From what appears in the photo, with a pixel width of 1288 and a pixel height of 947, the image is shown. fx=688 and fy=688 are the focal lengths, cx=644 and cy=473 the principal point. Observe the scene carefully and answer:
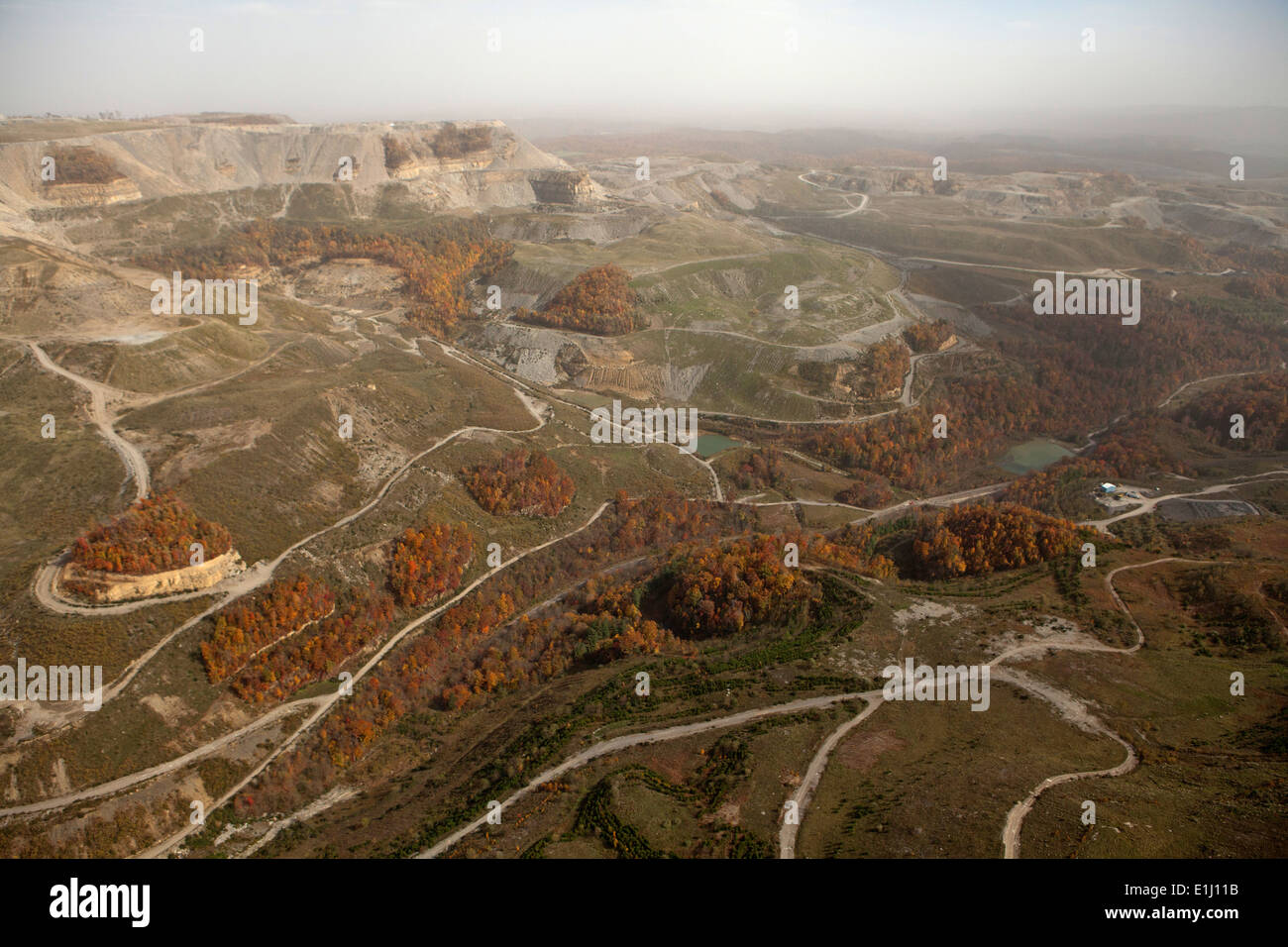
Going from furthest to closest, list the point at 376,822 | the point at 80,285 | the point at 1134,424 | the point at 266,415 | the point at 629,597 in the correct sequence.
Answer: the point at 1134,424
the point at 80,285
the point at 266,415
the point at 629,597
the point at 376,822

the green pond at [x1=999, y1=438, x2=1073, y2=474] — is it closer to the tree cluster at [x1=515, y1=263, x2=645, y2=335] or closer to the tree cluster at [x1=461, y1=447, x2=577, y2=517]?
the tree cluster at [x1=461, y1=447, x2=577, y2=517]

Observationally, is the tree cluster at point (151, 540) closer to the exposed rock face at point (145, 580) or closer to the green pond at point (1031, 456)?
the exposed rock face at point (145, 580)

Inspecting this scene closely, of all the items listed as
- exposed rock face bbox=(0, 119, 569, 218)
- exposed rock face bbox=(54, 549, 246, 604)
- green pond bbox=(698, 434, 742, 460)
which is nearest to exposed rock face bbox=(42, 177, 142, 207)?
exposed rock face bbox=(0, 119, 569, 218)

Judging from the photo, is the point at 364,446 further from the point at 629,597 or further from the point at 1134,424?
the point at 1134,424

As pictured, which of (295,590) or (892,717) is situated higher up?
(295,590)

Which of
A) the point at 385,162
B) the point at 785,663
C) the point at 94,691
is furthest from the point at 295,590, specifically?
the point at 385,162

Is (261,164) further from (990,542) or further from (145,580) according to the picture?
(990,542)
